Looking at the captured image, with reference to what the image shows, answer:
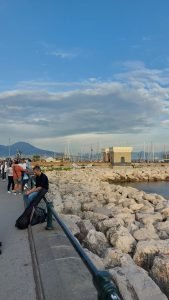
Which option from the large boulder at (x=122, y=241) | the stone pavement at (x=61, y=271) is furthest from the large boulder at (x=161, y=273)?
the large boulder at (x=122, y=241)

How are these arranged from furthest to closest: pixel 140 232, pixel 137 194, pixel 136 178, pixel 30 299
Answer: pixel 136 178, pixel 137 194, pixel 140 232, pixel 30 299

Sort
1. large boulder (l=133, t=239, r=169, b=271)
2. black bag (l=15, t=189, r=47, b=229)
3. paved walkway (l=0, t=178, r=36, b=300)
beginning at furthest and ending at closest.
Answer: black bag (l=15, t=189, r=47, b=229) → large boulder (l=133, t=239, r=169, b=271) → paved walkway (l=0, t=178, r=36, b=300)

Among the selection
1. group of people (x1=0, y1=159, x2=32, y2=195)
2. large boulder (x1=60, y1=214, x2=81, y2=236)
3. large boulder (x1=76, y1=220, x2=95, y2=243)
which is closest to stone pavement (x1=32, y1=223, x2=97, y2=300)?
large boulder (x1=60, y1=214, x2=81, y2=236)

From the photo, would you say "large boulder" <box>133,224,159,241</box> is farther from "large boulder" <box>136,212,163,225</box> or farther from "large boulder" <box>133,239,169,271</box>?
"large boulder" <box>136,212,163,225</box>

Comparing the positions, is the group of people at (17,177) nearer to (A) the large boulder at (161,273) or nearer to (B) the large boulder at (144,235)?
(B) the large boulder at (144,235)

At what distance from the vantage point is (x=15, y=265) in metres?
6.07

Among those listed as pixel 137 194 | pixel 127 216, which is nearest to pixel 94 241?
pixel 127 216

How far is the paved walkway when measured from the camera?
4.99 m

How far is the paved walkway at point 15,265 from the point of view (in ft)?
16.4

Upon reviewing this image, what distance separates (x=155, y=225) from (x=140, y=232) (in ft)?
6.00

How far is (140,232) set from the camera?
9.55 meters

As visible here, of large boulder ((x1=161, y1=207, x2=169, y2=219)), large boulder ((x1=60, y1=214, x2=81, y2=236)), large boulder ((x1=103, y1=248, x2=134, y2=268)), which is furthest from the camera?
large boulder ((x1=161, y1=207, x2=169, y2=219))

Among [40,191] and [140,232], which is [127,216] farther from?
[40,191]

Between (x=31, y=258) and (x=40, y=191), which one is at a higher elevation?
(x=40, y=191)
